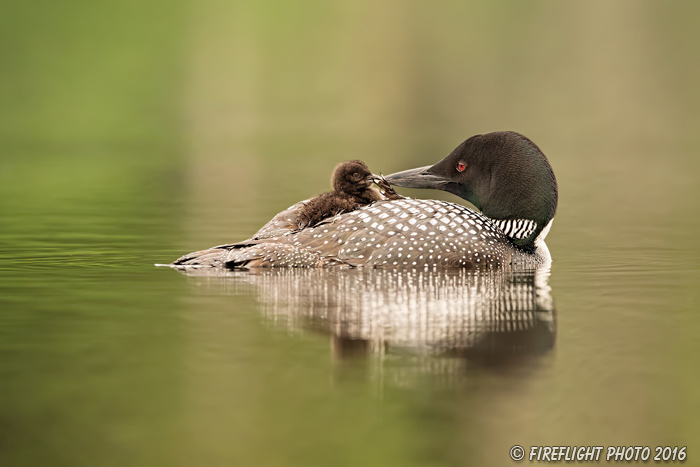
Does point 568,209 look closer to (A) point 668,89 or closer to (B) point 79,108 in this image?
(B) point 79,108

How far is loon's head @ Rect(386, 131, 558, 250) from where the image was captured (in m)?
6.96

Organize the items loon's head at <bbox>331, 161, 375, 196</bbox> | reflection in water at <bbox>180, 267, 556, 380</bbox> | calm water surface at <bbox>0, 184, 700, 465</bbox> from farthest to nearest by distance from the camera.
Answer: loon's head at <bbox>331, 161, 375, 196</bbox> → reflection in water at <bbox>180, 267, 556, 380</bbox> → calm water surface at <bbox>0, 184, 700, 465</bbox>

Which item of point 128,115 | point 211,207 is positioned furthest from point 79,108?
point 211,207

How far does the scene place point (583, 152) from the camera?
2481 centimetres

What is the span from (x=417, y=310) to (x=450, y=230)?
56.0 inches

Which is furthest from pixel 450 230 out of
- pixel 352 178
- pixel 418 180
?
pixel 352 178

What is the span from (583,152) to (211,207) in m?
14.9

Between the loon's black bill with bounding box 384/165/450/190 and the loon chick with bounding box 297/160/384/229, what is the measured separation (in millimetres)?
170

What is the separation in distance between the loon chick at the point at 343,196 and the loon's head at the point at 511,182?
598 mm

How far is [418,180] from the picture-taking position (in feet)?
24.4

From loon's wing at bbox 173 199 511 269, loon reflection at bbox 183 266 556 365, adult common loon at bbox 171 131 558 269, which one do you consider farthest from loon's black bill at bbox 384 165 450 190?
loon reflection at bbox 183 266 556 365

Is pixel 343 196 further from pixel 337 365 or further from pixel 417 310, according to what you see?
pixel 337 365

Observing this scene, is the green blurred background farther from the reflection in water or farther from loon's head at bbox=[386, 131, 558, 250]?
loon's head at bbox=[386, 131, 558, 250]

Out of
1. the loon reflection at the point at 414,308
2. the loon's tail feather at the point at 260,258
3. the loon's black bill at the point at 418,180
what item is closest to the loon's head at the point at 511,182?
the loon's black bill at the point at 418,180
